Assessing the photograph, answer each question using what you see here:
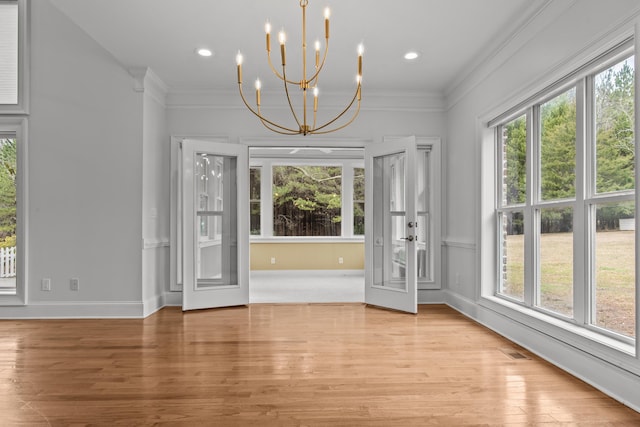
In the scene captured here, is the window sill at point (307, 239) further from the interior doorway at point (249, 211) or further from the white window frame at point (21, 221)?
the white window frame at point (21, 221)

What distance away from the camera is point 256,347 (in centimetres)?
336

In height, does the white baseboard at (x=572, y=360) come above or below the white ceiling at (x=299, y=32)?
below

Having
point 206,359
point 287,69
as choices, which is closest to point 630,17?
point 287,69

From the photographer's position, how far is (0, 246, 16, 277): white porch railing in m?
4.70

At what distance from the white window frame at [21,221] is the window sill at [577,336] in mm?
4975

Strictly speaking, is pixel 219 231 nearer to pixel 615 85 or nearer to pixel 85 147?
pixel 85 147

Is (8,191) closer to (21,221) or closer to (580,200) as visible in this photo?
(21,221)

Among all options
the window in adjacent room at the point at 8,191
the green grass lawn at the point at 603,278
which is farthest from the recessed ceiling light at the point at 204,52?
the green grass lawn at the point at 603,278

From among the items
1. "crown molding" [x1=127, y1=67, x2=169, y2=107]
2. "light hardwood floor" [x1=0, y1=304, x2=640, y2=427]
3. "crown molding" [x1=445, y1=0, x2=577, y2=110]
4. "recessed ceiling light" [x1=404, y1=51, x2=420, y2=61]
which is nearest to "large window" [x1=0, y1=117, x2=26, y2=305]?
"light hardwood floor" [x1=0, y1=304, x2=640, y2=427]

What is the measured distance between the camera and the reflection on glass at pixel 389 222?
16.0ft

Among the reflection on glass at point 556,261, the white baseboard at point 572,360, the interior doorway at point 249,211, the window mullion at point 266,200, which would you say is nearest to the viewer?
the white baseboard at point 572,360

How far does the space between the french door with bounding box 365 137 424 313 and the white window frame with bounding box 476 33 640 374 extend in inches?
29.9

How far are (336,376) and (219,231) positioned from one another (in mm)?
2904

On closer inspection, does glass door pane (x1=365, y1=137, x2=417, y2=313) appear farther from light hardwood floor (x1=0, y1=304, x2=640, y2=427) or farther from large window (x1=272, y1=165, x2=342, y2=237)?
large window (x1=272, y1=165, x2=342, y2=237)
